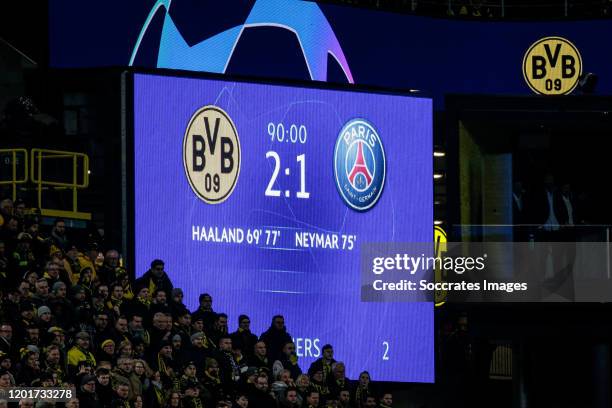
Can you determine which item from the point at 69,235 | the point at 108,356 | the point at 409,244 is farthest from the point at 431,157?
the point at 108,356

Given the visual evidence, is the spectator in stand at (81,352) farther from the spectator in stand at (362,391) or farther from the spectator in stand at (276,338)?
the spectator in stand at (362,391)

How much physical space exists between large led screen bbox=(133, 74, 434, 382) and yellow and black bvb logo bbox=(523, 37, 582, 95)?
8.97ft

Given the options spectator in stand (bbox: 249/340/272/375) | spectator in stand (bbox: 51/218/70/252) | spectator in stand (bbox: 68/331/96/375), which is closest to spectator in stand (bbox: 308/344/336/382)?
spectator in stand (bbox: 249/340/272/375)

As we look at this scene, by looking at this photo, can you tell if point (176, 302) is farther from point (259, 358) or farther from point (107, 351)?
point (107, 351)

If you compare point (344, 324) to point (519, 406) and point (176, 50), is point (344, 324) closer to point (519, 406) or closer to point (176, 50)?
point (176, 50)

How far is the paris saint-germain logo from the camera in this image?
22828 millimetres

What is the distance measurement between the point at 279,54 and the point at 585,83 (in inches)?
202

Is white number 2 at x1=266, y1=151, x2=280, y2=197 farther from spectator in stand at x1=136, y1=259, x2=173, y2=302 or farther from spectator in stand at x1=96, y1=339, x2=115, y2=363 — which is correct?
spectator in stand at x1=96, y1=339, x2=115, y2=363

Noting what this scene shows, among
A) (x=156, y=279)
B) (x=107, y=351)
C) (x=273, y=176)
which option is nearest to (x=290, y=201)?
(x=273, y=176)

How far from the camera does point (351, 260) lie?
2270 centimetres

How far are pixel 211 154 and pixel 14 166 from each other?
285 cm

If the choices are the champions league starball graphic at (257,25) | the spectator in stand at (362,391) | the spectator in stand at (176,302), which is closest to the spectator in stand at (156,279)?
the spectator in stand at (176,302)

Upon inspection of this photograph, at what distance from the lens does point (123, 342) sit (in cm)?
1617

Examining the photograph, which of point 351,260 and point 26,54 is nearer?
point 26,54
